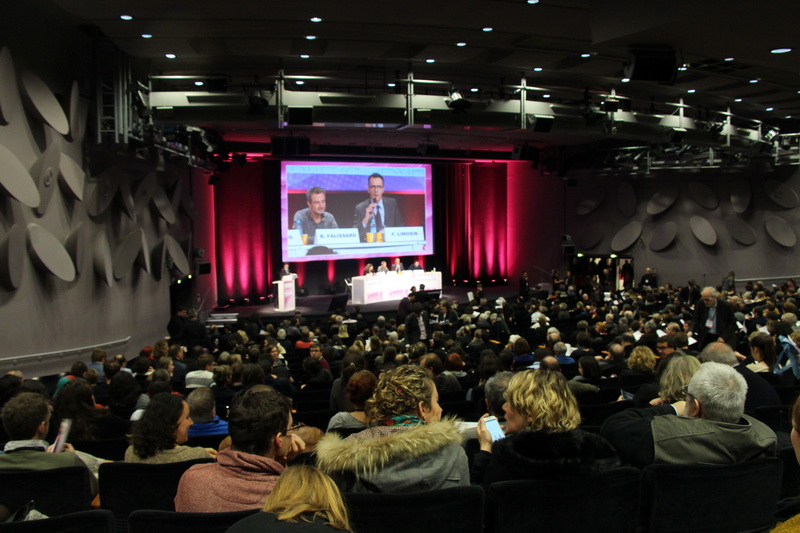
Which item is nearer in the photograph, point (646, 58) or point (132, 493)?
point (132, 493)

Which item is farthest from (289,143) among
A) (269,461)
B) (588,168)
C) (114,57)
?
(269,461)

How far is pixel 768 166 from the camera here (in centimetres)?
1942

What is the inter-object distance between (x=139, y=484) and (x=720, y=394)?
8.38 feet

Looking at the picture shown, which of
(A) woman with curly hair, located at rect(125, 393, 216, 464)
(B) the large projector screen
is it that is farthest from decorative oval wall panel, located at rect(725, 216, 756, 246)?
(A) woman with curly hair, located at rect(125, 393, 216, 464)

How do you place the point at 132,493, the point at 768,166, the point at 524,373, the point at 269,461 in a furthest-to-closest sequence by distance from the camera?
the point at 768,166 < the point at 132,493 < the point at 524,373 < the point at 269,461

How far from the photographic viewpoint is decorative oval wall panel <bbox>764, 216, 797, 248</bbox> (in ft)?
67.9

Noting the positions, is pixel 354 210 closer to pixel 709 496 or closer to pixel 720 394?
pixel 720 394

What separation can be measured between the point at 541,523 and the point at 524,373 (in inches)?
22.4

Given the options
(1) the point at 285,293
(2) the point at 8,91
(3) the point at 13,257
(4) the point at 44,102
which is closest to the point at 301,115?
(4) the point at 44,102

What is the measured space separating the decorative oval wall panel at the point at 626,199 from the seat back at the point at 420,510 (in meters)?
21.6

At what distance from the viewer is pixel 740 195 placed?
21.2 metres

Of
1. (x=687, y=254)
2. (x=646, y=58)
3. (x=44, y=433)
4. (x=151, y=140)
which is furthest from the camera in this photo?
(x=687, y=254)

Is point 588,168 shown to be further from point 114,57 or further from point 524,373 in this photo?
point 524,373

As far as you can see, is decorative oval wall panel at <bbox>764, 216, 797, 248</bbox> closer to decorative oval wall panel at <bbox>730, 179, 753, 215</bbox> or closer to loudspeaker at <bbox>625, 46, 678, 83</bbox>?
decorative oval wall panel at <bbox>730, 179, 753, 215</bbox>
